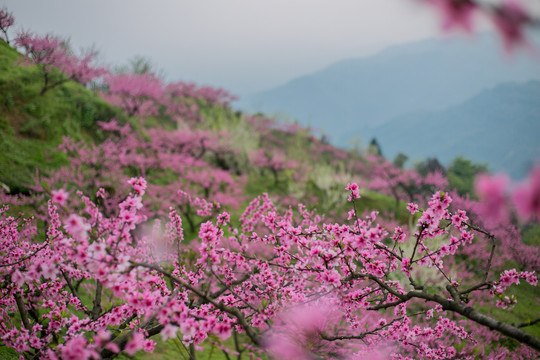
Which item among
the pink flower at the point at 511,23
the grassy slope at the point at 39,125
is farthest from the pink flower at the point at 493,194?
the grassy slope at the point at 39,125

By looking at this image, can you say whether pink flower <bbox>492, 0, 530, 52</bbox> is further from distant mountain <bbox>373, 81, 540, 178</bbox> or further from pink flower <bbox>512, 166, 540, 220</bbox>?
distant mountain <bbox>373, 81, 540, 178</bbox>

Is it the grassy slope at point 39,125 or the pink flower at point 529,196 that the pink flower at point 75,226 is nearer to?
the pink flower at point 529,196

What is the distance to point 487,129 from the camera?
15238 cm

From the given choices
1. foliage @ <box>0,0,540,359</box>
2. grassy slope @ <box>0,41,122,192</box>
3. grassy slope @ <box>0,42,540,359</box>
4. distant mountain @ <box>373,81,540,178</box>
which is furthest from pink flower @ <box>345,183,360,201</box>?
distant mountain @ <box>373,81,540,178</box>

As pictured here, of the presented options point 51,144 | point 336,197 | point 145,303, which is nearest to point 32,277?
point 145,303

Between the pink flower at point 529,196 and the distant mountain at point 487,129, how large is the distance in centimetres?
11379

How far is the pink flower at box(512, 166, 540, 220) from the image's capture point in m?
0.94

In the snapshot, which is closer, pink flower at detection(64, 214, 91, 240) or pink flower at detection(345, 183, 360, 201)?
pink flower at detection(64, 214, 91, 240)

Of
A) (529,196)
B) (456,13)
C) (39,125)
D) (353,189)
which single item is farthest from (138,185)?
(39,125)

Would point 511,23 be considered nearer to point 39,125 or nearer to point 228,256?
point 228,256

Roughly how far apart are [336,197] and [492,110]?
19005 centimetres

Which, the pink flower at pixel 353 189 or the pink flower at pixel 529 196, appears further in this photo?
the pink flower at pixel 353 189

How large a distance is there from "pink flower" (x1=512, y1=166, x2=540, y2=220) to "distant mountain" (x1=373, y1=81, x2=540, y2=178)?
113790mm

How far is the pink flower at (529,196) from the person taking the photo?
944mm
